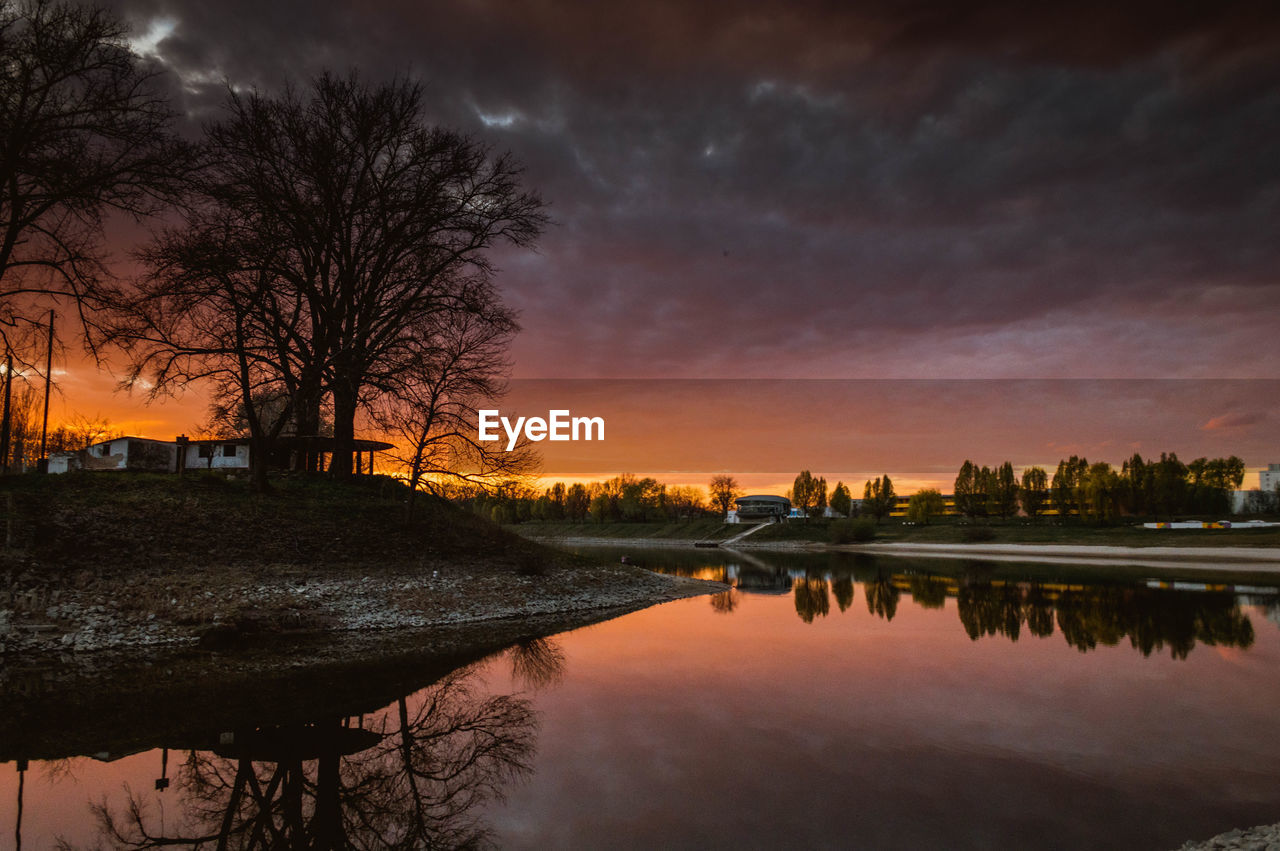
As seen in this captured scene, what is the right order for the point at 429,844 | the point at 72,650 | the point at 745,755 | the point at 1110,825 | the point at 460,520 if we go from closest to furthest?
the point at 429,844 → the point at 1110,825 → the point at 745,755 → the point at 72,650 → the point at 460,520

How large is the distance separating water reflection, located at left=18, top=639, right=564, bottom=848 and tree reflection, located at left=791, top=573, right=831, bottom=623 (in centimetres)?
1718

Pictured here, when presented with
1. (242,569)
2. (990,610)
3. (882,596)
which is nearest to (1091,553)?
(882,596)

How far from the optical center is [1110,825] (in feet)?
25.9

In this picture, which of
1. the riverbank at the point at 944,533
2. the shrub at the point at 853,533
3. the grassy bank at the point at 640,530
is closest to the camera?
the riverbank at the point at 944,533

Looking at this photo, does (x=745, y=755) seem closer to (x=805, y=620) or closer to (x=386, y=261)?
(x=805, y=620)

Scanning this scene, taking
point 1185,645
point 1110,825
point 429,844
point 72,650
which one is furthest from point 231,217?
point 1185,645

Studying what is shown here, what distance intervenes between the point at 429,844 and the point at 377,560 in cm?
1689

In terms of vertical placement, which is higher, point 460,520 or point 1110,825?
point 460,520

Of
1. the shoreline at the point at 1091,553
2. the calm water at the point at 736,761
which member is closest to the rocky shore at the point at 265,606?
the calm water at the point at 736,761

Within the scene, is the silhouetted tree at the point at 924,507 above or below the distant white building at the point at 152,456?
below

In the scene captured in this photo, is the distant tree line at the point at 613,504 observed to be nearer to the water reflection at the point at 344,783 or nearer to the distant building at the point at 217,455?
the distant building at the point at 217,455

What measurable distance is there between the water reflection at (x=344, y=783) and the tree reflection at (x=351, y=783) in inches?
0.6

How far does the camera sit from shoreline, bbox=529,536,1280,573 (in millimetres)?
52094

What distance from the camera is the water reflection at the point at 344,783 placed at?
24.5 feet
